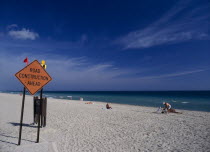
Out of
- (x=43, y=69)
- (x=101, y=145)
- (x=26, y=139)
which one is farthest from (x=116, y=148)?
(x=43, y=69)

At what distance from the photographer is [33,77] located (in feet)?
15.9

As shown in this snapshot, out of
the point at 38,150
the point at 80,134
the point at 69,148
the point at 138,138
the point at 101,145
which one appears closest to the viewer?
the point at 38,150

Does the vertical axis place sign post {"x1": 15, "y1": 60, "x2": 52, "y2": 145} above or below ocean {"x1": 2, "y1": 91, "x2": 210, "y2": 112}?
above

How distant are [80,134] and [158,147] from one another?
3231 millimetres

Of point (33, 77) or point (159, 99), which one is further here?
point (159, 99)

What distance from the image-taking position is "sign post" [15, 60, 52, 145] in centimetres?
468

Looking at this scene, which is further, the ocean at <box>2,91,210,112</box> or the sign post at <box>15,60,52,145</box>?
the ocean at <box>2,91,210,112</box>

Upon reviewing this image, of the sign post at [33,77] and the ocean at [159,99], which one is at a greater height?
the sign post at [33,77]

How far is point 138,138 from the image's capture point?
5777 mm

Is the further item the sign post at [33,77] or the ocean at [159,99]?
the ocean at [159,99]

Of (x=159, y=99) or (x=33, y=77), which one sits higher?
(x=33, y=77)

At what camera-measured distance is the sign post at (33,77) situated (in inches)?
184

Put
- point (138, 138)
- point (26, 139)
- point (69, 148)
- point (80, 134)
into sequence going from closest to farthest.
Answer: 1. point (69, 148)
2. point (26, 139)
3. point (138, 138)
4. point (80, 134)

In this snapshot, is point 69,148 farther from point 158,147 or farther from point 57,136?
point 158,147
